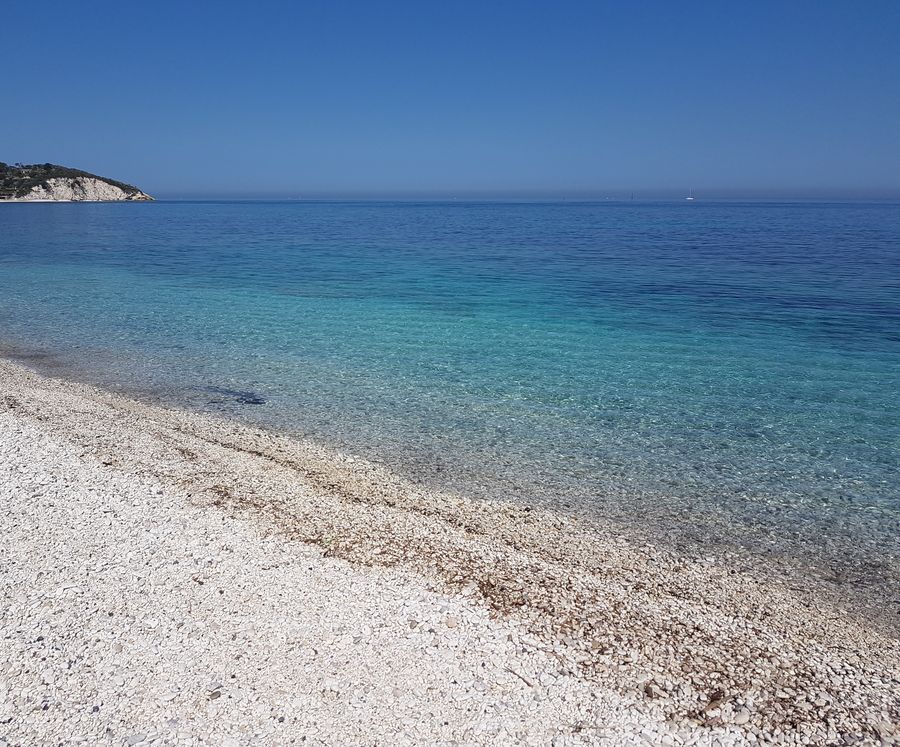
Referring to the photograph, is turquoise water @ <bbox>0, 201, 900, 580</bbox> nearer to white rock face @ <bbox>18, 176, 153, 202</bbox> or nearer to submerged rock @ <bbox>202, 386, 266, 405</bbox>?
submerged rock @ <bbox>202, 386, 266, 405</bbox>

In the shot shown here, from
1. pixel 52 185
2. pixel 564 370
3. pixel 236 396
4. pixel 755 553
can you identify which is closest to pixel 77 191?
pixel 52 185

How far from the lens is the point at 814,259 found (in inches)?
1502

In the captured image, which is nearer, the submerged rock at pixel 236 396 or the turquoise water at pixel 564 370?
the turquoise water at pixel 564 370

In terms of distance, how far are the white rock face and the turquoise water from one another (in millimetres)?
104220

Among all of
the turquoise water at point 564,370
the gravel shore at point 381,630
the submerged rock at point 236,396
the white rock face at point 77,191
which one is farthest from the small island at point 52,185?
the gravel shore at point 381,630

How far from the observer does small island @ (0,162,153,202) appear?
391ft

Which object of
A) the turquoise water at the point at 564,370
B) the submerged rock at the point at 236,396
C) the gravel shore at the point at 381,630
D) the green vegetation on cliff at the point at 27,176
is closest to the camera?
the gravel shore at the point at 381,630

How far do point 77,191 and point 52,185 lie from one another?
5355 mm

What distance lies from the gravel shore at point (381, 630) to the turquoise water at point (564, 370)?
1.57 metres

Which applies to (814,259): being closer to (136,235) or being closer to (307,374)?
(307,374)

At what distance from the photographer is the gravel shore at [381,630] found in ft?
15.9

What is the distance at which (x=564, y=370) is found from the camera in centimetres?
1545

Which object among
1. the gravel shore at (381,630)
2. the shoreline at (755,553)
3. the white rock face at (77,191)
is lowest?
the shoreline at (755,553)

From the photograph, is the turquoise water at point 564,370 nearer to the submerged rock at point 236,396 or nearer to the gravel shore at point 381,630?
the submerged rock at point 236,396
